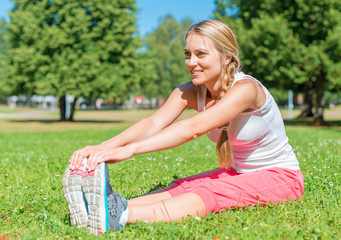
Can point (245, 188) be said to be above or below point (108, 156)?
below

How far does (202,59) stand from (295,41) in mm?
21168

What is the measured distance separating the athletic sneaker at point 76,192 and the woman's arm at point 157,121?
0.29 m

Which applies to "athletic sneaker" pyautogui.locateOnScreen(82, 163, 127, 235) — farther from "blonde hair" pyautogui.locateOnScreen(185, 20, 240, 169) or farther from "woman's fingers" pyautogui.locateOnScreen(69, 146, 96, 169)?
"blonde hair" pyautogui.locateOnScreen(185, 20, 240, 169)

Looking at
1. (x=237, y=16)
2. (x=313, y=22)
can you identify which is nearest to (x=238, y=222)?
(x=313, y=22)

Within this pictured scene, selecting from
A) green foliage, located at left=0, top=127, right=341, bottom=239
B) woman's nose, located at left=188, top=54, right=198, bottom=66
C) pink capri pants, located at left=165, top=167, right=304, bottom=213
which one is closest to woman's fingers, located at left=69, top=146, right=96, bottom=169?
green foliage, located at left=0, top=127, right=341, bottom=239

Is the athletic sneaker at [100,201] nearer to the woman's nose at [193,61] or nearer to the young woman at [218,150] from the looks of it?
the young woman at [218,150]

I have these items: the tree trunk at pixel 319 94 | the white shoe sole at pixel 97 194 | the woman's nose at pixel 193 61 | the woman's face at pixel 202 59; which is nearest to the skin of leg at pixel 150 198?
the white shoe sole at pixel 97 194

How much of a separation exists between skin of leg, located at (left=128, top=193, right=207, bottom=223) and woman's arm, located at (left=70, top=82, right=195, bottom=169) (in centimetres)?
56

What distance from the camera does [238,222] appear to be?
297 cm

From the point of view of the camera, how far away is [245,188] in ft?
10.7

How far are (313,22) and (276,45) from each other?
3.59 meters

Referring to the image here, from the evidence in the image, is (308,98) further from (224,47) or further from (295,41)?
(224,47)

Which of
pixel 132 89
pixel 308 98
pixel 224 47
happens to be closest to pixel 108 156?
pixel 224 47

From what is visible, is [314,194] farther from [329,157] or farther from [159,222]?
[329,157]
